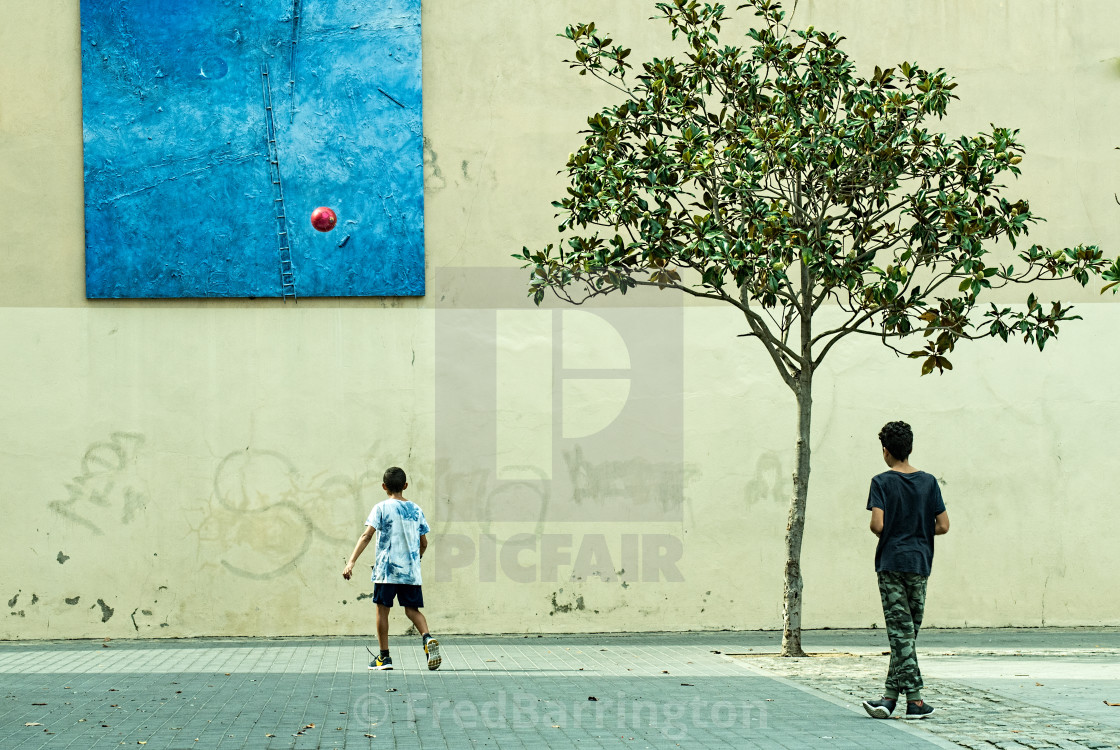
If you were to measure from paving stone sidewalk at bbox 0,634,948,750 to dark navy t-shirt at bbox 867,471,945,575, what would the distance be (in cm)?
95

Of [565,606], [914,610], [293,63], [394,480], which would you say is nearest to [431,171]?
[293,63]

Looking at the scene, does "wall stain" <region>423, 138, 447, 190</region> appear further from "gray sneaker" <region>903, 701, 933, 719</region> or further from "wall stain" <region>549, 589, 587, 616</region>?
"gray sneaker" <region>903, 701, 933, 719</region>

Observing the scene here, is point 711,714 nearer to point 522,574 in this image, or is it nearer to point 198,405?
point 522,574

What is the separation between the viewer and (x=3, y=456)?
1181 centimetres

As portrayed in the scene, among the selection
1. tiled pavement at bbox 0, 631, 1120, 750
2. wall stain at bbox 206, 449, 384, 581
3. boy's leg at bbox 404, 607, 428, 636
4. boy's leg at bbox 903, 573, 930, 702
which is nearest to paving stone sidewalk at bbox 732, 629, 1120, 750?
tiled pavement at bbox 0, 631, 1120, 750

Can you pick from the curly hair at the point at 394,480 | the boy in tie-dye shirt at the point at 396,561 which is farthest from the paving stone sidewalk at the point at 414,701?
the curly hair at the point at 394,480

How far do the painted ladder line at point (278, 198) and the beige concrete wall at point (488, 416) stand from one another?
0.84ft

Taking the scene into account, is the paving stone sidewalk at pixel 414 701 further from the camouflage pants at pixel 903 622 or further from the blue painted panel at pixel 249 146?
the blue painted panel at pixel 249 146

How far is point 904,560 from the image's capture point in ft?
23.4

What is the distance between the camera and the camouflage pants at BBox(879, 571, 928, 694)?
23.3 ft

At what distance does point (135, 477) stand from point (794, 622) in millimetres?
6466

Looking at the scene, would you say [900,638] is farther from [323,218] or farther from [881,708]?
[323,218]

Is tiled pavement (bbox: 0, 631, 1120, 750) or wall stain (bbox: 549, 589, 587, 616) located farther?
wall stain (bbox: 549, 589, 587, 616)

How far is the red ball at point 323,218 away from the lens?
11992mm
